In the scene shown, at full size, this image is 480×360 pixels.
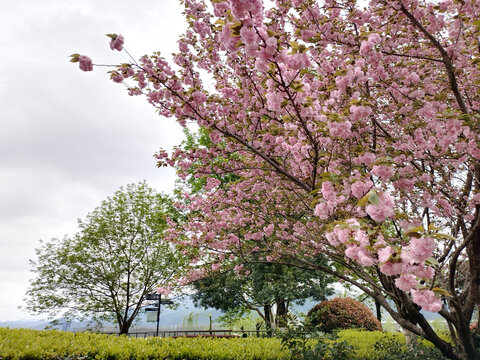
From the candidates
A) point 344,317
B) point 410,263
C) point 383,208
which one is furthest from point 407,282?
point 344,317

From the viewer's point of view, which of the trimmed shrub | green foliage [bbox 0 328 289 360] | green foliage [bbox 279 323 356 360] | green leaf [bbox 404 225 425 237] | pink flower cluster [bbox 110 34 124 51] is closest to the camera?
green leaf [bbox 404 225 425 237]

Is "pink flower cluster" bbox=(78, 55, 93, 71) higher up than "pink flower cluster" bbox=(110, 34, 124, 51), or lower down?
lower down

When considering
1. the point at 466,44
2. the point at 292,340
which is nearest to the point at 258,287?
the point at 292,340

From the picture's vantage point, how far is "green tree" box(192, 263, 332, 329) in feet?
39.6

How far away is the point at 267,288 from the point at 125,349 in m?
8.39

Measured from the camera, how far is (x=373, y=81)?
4.66 m

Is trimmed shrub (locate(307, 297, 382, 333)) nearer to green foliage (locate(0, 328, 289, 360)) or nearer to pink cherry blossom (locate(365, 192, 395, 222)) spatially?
green foliage (locate(0, 328, 289, 360))

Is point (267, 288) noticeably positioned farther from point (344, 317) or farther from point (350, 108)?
point (350, 108)

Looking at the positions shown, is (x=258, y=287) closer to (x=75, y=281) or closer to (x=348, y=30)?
(x=75, y=281)

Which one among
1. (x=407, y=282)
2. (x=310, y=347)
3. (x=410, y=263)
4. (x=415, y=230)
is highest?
(x=415, y=230)

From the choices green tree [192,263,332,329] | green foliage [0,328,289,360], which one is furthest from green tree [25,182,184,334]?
green foliage [0,328,289,360]

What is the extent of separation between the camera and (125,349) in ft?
13.8

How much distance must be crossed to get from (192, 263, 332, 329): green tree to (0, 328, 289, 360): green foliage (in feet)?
20.8

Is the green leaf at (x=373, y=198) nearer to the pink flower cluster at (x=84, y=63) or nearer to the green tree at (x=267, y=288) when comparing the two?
the pink flower cluster at (x=84, y=63)
